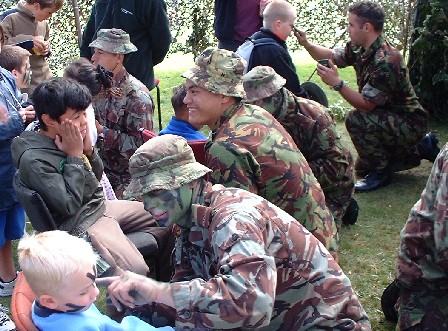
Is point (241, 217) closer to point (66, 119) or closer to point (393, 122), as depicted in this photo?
point (66, 119)

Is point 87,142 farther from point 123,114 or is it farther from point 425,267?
point 425,267

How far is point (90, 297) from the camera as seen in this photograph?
8.03 feet

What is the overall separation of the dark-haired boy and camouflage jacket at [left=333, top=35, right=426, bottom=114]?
2970 millimetres

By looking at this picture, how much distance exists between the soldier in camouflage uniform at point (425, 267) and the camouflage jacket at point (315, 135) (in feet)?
4.17

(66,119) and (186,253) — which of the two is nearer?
(186,253)

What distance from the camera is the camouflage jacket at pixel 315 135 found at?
4.33 metres

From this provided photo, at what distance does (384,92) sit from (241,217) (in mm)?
3801

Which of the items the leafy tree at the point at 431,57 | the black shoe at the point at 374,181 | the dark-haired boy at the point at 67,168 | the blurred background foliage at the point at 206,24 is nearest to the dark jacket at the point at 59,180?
the dark-haired boy at the point at 67,168

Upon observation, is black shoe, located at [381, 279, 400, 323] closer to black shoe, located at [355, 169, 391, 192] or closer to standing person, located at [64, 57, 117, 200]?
standing person, located at [64, 57, 117, 200]

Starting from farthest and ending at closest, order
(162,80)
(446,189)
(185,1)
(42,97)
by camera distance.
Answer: (162,80)
(185,1)
(42,97)
(446,189)

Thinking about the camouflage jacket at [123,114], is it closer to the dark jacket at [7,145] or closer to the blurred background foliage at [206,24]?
the dark jacket at [7,145]

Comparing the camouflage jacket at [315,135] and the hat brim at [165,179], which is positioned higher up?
the hat brim at [165,179]

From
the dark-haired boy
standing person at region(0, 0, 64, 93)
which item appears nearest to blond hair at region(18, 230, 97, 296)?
the dark-haired boy

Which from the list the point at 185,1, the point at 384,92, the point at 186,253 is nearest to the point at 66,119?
the point at 186,253
